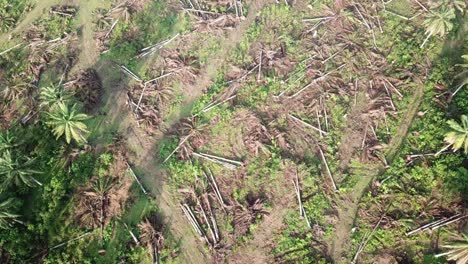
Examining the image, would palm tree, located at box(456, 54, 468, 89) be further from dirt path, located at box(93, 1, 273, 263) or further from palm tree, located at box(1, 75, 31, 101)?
palm tree, located at box(1, 75, 31, 101)

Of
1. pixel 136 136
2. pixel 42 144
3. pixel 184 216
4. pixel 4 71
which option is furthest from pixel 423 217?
pixel 4 71

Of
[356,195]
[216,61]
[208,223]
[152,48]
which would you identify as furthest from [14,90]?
[356,195]

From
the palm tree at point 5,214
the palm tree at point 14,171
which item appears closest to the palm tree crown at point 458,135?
the palm tree at point 14,171

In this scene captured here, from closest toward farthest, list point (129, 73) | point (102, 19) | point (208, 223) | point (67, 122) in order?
point (208, 223)
point (67, 122)
point (129, 73)
point (102, 19)

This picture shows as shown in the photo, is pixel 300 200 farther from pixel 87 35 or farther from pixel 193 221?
pixel 87 35

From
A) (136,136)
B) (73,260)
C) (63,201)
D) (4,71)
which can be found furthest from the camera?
(4,71)

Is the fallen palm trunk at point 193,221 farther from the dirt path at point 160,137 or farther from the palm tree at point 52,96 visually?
the palm tree at point 52,96

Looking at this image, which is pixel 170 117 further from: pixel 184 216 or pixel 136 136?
pixel 184 216
